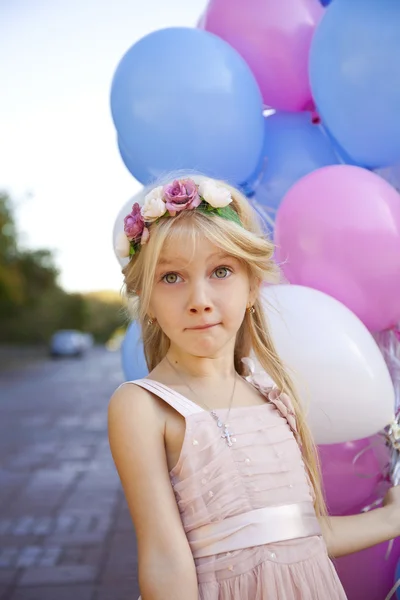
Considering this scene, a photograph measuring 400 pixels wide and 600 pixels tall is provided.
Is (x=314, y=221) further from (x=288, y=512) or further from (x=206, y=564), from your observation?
(x=206, y=564)

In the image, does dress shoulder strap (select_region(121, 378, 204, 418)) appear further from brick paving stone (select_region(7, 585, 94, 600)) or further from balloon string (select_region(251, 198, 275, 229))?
brick paving stone (select_region(7, 585, 94, 600))

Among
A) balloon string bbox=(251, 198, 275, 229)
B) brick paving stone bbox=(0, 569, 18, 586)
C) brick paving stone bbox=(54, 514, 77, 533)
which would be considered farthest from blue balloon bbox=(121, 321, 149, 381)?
brick paving stone bbox=(54, 514, 77, 533)

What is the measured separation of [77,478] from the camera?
17.3 feet

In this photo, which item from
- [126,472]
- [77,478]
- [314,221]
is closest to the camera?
[126,472]

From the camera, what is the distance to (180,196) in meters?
1.41

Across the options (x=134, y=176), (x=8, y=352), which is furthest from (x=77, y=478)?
(x=8, y=352)

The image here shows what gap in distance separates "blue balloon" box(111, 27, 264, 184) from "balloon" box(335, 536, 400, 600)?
1161 millimetres

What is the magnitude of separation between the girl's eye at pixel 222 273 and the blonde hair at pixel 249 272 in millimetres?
36

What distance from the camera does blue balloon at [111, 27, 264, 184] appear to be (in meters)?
2.05

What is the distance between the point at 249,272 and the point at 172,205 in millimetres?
→ 220

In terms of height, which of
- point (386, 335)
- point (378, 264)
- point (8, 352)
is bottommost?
point (8, 352)

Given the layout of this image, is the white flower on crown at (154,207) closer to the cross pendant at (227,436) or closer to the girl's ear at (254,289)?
the girl's ear at (254,289)

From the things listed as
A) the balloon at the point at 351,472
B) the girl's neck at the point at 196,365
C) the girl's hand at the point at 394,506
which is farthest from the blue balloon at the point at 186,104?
the girl's hand at the point at 394,506

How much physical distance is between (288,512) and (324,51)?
130 centimetres
